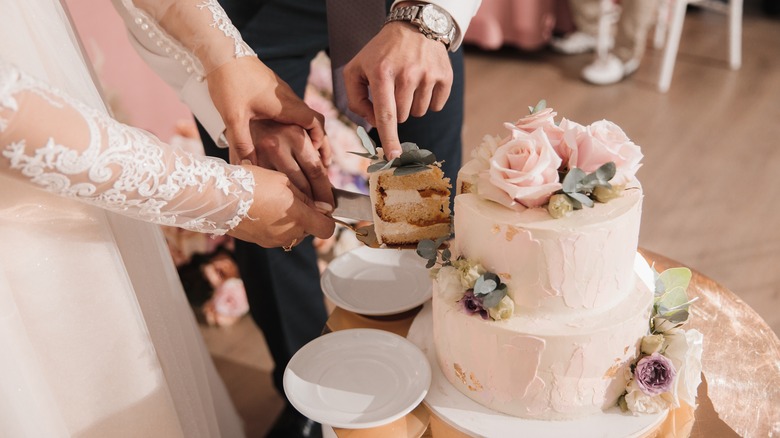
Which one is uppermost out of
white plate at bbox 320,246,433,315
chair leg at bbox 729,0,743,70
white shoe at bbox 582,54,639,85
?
white plate at bbox 320,246,433,315

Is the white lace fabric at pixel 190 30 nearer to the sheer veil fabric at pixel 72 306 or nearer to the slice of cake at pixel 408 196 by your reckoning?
the sheer veil fabric at pixel 72 306

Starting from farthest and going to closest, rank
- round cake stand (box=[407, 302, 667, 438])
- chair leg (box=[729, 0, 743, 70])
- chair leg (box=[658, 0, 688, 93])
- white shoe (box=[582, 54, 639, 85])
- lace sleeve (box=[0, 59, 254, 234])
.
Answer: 1. white shoe (box=[582, 54, 639, 85])
2. chair leg (box=[729, 0, 743, 70])
3. chair leg (box=[658, 0, 688, 93])
4. round cake stand (box=[407, 302, 667, 438])
5. lace sleeve (box=[0, 59, 254, 234])

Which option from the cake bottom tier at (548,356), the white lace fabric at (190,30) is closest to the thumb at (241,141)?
Answer: the white lace fabric at (190,30)

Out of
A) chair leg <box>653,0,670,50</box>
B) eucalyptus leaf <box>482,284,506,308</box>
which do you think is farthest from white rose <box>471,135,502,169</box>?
chair leg <box>653,0,670,50</box>

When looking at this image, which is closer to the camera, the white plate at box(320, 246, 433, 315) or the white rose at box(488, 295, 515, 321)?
the white rose at box(488, 295, 515, 321)

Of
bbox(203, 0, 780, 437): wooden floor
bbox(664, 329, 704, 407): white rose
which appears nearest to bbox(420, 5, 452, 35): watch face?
bbox(664, 329, 704, 407): white rose

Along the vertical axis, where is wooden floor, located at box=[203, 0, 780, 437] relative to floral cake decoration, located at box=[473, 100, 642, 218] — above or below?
below

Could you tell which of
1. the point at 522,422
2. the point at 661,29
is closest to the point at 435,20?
the point at 522,422

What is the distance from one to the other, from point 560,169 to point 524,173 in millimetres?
92

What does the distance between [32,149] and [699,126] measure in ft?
11.4

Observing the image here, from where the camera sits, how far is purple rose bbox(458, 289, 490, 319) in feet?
3.67

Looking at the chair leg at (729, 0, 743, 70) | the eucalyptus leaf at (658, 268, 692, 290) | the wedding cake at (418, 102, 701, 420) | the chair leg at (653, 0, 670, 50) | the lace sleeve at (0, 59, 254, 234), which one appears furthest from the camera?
the chair leg at (653, 0, 670, 50)

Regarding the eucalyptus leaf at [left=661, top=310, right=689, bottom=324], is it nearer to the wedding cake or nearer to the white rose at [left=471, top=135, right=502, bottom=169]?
the wedding cake

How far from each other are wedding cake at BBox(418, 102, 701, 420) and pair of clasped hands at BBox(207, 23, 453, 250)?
0.76 ft
